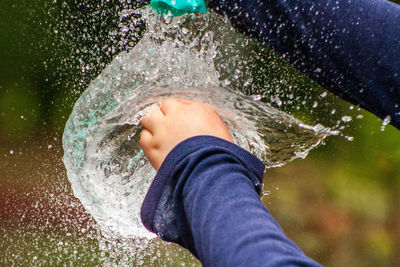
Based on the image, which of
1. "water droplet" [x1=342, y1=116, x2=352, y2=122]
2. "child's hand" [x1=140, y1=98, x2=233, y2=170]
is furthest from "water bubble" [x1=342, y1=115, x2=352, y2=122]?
"child's hand" [x1=140, y1=98, x2=233, y2=170]

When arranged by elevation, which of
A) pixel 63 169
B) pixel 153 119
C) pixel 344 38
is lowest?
pixel 63 169

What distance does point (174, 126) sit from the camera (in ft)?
1.01

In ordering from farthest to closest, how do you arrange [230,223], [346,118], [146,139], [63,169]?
[346,118]
[63,169]
[146,139]
[230,223]

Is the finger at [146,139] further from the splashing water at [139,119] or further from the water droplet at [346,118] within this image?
the water droplet at [346,118]

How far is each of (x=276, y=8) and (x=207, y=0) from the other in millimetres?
67

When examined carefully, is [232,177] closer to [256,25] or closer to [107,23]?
[256,25]

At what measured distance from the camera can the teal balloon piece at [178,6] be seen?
14.4 inches

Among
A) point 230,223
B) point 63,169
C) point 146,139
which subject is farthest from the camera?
point 63,169

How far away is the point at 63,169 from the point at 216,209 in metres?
0.56

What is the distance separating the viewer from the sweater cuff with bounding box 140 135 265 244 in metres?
0.27

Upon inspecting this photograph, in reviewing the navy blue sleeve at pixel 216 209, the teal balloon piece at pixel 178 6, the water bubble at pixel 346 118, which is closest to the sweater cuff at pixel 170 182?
the navy blue sleeve at pixel 216 209

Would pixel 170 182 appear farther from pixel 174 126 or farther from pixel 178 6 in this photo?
pixel 178 6

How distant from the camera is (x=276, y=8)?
378 millimetres

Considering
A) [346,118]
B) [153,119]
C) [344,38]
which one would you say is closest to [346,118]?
[346,118]
